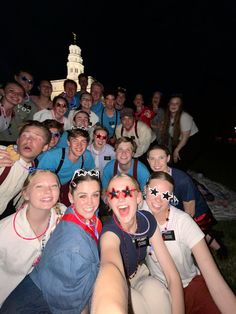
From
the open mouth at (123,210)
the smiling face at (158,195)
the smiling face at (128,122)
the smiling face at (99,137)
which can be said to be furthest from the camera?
the smiling face at (128,122)

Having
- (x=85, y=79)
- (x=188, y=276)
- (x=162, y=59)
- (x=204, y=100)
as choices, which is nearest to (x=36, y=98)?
(x=85, y=79)

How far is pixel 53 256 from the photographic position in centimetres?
265

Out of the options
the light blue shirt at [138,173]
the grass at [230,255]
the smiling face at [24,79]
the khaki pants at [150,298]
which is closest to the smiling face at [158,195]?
the khaki pants at [150,298]

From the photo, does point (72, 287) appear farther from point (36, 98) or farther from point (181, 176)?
point (36, 98)

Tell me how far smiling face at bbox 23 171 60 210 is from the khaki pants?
5.61ft

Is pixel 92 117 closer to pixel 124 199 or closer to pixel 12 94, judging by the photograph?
pixel 12 94

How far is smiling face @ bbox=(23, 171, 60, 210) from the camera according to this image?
336 cm

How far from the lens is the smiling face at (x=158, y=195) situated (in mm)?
3543

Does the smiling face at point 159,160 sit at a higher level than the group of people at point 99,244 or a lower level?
higher

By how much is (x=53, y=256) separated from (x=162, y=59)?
7568 centimetres

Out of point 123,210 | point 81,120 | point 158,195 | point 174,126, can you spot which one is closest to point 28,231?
point 123,210

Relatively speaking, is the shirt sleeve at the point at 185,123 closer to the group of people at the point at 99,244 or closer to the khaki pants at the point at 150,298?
the group of people at the point at 99,244

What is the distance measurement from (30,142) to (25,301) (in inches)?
105

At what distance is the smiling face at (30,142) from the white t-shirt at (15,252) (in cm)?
139
